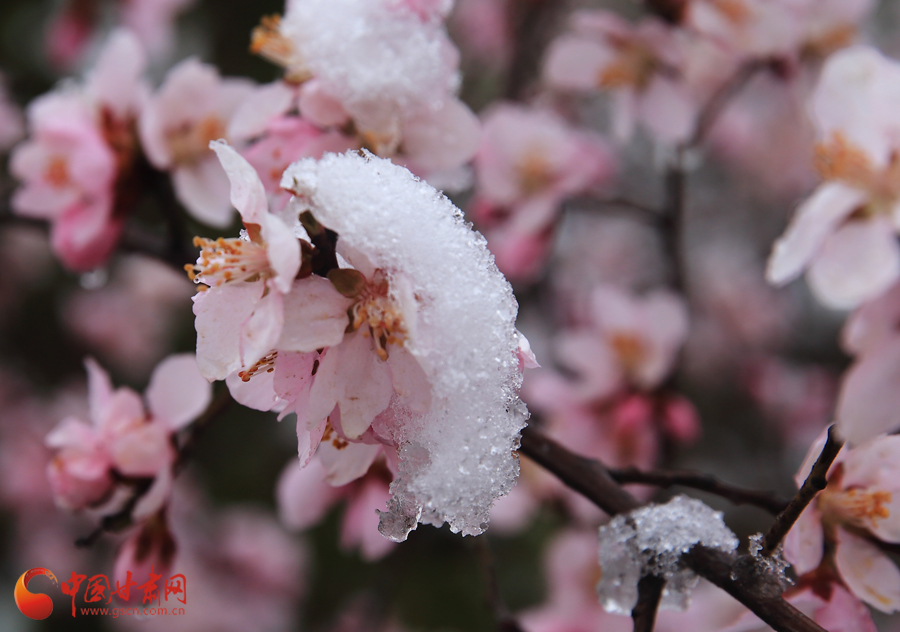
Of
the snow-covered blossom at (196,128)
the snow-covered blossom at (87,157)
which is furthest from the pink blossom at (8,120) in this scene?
the snow-covered blossom at (196,128)

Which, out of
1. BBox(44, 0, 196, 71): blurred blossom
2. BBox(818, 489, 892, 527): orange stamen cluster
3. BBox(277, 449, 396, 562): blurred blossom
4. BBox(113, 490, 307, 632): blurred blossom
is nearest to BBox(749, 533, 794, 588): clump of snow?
BBox(818, 489, 892, 527): orange stamen cluster

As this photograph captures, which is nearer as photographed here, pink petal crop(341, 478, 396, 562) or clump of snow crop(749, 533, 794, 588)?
clump of snow crop(749, 533, 794, 588)

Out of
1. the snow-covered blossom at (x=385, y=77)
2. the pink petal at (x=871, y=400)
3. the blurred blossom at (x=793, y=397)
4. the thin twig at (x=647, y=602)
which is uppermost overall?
the snow-covered blossom at (x=385, y=77)

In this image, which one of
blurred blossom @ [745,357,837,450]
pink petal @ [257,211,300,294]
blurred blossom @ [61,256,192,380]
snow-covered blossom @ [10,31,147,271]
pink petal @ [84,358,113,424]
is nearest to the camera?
pink petal @ [257,211,300,294]

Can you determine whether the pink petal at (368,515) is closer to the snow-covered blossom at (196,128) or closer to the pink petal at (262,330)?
the snow-covered blossom at (196,128)

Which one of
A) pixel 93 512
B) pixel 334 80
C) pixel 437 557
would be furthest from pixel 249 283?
pixel 437 557

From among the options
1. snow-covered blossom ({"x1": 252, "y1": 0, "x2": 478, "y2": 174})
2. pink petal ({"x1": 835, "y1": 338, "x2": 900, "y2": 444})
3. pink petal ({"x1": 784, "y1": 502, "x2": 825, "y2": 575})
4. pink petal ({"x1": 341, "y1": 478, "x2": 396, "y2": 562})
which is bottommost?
pink petal ({"x1": 341, "y1": 478, "x2": 396, "y2": 562})

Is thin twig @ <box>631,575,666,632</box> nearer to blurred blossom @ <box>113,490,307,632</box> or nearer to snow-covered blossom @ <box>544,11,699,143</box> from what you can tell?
snow-covered blossom @ <box>544,11,699,143</box>
